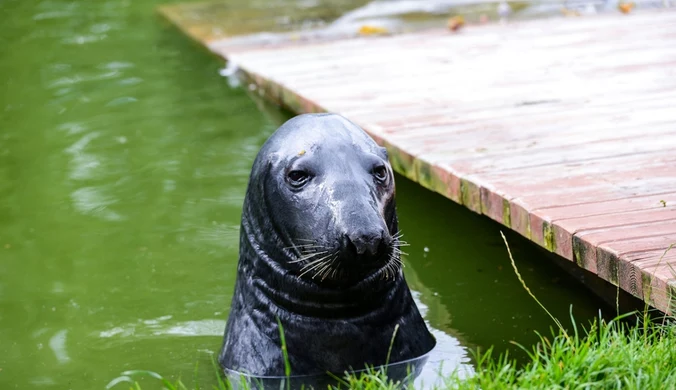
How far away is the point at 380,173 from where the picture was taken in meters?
4.27

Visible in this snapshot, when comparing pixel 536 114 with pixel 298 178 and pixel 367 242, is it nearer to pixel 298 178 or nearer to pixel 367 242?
pixel 298 178

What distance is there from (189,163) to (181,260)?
188 centimetres

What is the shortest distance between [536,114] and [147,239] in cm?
267

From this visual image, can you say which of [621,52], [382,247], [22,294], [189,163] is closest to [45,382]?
[22,294]

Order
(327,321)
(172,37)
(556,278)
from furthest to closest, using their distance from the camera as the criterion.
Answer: (172,37), (556,278), (327,321)

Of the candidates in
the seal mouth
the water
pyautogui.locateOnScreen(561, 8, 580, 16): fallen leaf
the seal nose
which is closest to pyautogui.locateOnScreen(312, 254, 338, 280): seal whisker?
the seal mouth

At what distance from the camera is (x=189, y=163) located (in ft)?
27.7

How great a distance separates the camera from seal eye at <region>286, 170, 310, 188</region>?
4.20 metres

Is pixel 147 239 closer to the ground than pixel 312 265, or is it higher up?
closer to the ground

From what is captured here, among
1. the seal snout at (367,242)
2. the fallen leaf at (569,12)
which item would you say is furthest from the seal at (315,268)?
the fallen leaf at (569,12)

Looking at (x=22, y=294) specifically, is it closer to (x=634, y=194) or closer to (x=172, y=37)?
(x=634, y=194)

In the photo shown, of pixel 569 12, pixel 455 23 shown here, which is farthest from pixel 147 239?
pixel 569 12

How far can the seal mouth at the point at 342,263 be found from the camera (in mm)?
3891

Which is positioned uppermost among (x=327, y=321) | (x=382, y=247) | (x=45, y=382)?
(x=382, y=247)
